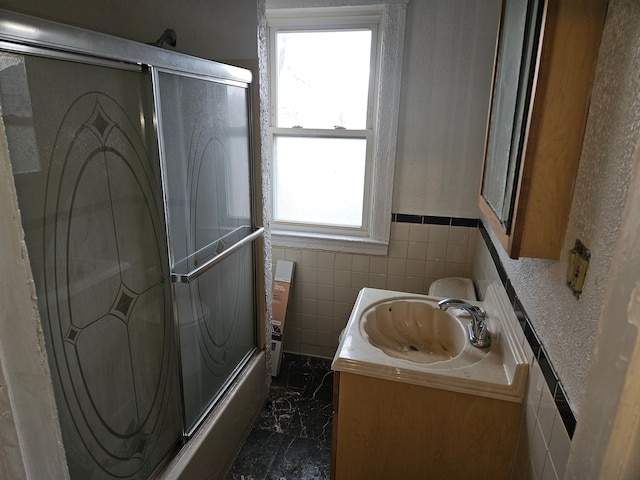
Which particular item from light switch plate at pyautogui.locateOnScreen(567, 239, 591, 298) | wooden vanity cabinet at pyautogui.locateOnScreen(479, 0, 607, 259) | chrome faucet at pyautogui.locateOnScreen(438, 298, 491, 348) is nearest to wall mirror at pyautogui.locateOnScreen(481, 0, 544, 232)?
wooden vanity cabinet at pyautogui.locateOnScreen(479, 0, 607, 259)

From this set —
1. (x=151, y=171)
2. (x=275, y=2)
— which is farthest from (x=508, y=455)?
A: (x=275, y=2)

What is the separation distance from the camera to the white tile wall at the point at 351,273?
7.82 ft

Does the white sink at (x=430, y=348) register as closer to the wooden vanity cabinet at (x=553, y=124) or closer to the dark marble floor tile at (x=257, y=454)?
the wooden vanity cabinet at (x=553, y=124)

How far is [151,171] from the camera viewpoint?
1262mm

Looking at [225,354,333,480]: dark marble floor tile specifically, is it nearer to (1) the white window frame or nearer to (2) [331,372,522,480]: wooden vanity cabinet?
(2) [331,372,522,480]: wooden vanity cabinet

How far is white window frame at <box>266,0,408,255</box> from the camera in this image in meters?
2.15

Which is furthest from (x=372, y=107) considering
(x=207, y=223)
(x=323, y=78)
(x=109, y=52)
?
(x=109, y=52)

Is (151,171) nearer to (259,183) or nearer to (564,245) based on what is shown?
(259,183)

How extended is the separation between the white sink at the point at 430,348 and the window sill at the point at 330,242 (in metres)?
0.65

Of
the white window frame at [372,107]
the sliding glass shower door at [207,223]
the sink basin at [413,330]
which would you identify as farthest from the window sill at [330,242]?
the sink basin at [413,330]

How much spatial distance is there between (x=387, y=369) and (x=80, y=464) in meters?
0.89

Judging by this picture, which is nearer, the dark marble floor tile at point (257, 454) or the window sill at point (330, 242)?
the dark marble floor tile at point (257, 454)

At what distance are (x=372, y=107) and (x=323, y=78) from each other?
0.33 metres

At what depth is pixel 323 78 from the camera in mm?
2379
